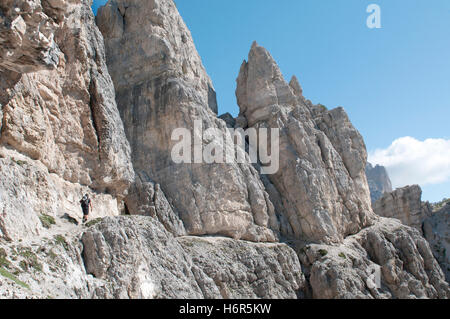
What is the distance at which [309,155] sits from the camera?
44594mm

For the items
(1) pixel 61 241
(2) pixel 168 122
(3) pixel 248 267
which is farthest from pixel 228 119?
(1) pixel 61 241

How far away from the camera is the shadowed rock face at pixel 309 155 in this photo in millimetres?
41656

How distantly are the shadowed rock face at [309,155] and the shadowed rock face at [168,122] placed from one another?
4032 millimetres

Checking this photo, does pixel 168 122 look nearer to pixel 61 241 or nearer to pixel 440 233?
pixel 61 241

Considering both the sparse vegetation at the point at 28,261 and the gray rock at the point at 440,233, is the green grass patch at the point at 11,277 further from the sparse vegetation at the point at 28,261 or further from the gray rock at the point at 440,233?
the gray rock at the point at 440,233

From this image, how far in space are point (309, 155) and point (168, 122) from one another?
1634cm

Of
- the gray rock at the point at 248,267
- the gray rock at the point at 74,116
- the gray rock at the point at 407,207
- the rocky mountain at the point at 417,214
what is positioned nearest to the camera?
the gray rock at the point at 74,116

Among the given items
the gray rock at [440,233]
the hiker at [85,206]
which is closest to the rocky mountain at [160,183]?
the hiker at [85,206]

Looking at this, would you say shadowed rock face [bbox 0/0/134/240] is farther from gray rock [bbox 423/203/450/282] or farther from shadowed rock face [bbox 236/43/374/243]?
gray rock [bbox 423/203/450/282]

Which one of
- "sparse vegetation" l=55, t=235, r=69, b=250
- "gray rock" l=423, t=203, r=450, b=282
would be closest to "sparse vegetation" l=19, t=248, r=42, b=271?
"sparse vegetation" l=55, t=235, r=69, b=250

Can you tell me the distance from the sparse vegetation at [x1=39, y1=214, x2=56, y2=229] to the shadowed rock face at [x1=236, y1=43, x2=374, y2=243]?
2671 cm

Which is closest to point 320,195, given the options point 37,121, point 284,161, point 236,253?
point 284,161

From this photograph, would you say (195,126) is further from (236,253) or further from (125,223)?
(125,223)
